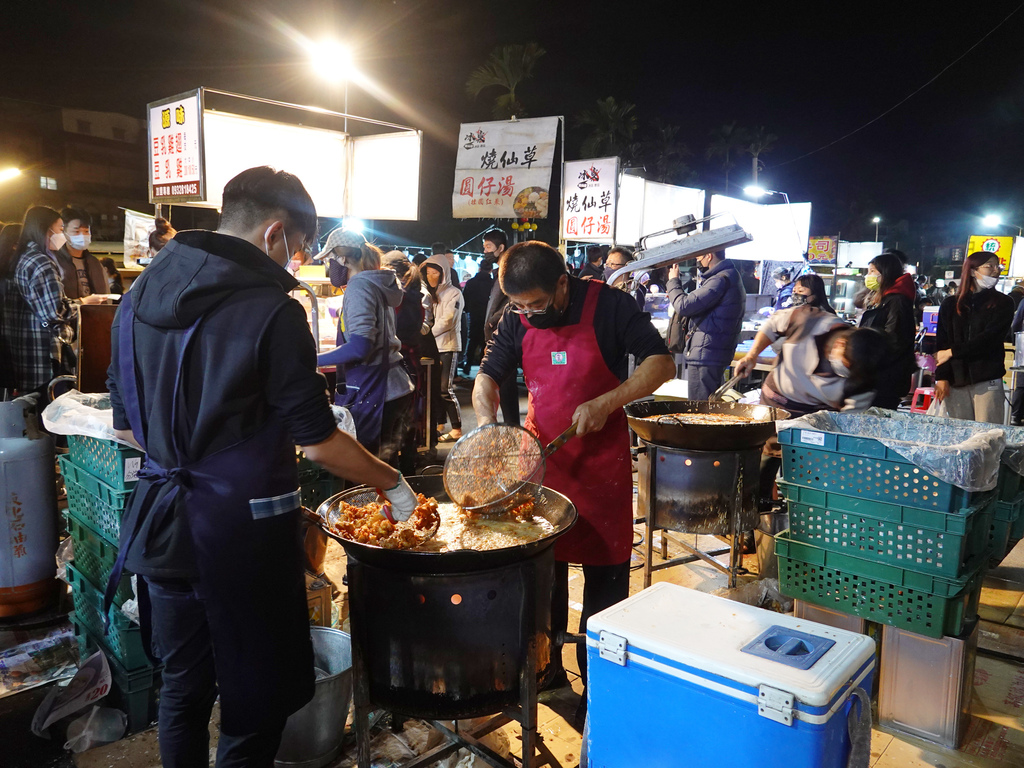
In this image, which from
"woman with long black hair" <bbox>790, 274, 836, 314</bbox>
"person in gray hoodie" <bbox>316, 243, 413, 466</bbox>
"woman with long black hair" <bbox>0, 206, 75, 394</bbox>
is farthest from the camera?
"woman with long black hair" <bbox>790, 274, 836, 314</bbox>

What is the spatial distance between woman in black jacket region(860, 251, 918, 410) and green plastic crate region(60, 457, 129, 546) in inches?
187

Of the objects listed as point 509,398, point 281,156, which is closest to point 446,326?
point 509,398

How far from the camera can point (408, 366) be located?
6824mm

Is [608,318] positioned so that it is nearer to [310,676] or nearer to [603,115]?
[310,676]

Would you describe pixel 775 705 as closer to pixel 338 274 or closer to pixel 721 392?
pixel 721 392

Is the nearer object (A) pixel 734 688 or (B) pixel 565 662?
(A) pixel 734 688

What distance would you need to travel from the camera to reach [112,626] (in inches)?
124

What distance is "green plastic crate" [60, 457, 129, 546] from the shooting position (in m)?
3.00

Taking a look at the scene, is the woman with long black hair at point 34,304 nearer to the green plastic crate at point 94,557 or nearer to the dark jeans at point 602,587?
the green plastic crate at point 94,557

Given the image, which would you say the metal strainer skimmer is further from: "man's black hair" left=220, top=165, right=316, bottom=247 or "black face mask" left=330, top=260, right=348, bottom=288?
"black face mask" left=330, top=260, right=348, bottom=288

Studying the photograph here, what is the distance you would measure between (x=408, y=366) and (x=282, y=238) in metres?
4.79

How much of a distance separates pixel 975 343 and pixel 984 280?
1.89 ft

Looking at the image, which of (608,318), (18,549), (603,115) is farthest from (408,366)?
(603,115)

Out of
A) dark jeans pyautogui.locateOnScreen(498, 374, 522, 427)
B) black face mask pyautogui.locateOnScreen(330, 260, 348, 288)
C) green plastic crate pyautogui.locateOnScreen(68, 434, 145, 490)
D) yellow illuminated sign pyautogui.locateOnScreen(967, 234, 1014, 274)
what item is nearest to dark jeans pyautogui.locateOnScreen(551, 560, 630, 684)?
green plastic crate pyautogui.locateOnScreen(68, 434, 145, 490)
